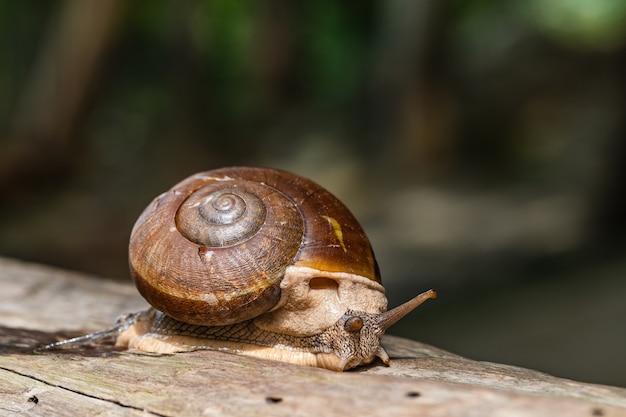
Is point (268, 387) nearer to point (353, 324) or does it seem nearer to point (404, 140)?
point (353, 324)

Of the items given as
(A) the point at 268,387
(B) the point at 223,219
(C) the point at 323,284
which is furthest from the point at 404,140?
(A) the point at 268,387

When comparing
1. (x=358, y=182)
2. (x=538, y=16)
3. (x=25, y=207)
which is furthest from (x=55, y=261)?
(x=538, y=16)

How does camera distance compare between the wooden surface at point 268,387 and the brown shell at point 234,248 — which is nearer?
the wooden surface at point 268,387

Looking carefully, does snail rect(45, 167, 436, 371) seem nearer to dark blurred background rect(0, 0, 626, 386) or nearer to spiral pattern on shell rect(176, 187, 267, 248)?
Answer: spiral pattern on shell rect(176, 187, 267, 248)

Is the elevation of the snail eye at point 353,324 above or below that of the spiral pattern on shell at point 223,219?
below

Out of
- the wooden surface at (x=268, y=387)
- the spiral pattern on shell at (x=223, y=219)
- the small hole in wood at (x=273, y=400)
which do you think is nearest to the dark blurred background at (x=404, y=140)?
the wooden surface at (x=268, y=387)

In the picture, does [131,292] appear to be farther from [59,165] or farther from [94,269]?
Answer: [59,165]

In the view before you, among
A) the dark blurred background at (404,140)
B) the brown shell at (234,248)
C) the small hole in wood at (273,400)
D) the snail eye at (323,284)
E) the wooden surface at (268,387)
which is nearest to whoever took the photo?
the wooden surface at (268,387)

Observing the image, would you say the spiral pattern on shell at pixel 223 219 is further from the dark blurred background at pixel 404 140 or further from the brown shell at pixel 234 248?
the dark blurred background at pixel 404 140
